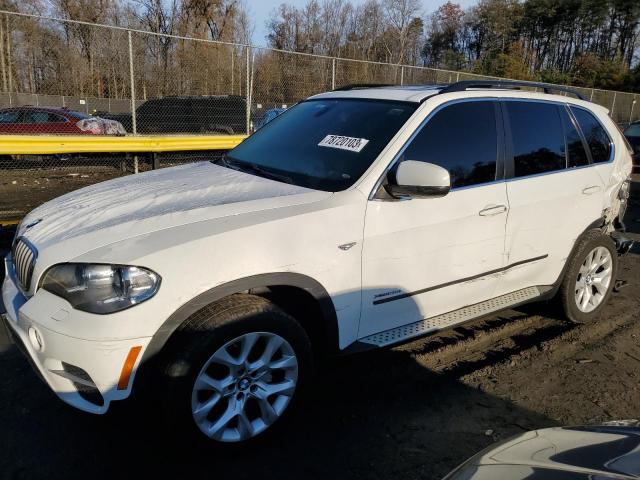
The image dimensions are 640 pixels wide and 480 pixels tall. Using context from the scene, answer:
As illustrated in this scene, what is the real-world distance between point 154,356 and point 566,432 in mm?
1666

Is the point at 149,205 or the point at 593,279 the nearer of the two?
the point at 149,205

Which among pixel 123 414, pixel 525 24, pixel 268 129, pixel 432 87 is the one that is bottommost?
pixel 123 414

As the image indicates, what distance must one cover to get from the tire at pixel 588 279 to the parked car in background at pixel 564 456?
2.51 m

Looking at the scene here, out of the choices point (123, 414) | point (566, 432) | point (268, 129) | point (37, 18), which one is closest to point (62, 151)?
point (37, 18)

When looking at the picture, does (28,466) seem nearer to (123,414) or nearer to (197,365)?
(123,414)

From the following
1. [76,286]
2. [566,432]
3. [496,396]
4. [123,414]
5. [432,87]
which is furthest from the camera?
[432,87]

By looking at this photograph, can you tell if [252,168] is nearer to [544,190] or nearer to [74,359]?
[74,359]

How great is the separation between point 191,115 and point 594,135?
7.78m

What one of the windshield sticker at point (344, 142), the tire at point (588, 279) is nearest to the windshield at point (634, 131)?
the tire at point (588, 279)

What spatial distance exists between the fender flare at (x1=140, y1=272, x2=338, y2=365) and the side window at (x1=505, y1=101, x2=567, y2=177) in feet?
5.70

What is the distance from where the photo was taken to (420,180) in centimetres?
282

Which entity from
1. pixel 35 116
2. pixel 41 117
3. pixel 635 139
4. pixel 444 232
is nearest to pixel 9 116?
pixel 35 116

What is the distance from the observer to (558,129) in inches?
158

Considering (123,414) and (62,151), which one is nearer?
(123,414)
